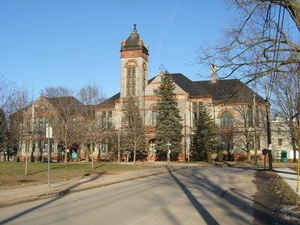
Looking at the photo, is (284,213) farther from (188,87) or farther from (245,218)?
(188,87)

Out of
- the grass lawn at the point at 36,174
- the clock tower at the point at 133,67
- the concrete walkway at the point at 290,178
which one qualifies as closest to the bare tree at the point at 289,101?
the concrete walkway at the point at 290,178

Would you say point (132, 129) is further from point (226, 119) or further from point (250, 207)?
Answer: point (250, 207)

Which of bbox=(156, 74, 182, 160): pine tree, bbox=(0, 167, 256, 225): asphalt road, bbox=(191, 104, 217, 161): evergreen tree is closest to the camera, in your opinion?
bbox=(0, 167, 256, 225): asphalt road

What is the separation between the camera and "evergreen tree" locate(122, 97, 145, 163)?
147 ft

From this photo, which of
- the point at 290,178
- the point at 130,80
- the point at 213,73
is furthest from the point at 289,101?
the point at 130,80

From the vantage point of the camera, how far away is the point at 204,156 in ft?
160

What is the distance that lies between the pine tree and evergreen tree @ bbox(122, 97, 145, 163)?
2921mm

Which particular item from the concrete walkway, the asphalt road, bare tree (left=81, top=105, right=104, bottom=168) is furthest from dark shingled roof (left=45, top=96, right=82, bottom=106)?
the asphalt road

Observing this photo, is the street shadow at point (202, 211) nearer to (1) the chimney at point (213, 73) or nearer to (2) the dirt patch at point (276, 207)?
(2) the dirt patch at point (276, 207)

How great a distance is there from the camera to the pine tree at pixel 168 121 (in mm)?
→ 48031

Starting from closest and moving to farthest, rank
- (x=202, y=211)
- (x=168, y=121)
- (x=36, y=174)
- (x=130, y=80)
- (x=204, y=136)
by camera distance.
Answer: (x=202, y=211) → (x=36, y=174) → (x=204, y=136) → (x=168, y=121) → (x=130, y=80)

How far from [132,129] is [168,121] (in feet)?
20.3

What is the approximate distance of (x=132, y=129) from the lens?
148 ft

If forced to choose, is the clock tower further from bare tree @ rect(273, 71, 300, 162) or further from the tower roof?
bare tree @ rect(273, 71, 300, 162)
